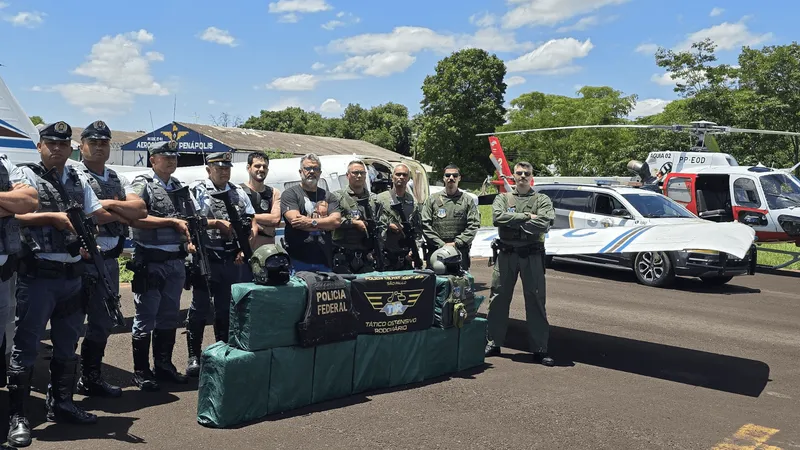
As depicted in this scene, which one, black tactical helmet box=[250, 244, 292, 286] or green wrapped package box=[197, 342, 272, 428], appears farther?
black tactical helmet box=[250, 244, 292, 286]

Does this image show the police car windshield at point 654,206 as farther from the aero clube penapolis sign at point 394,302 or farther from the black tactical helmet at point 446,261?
the aero clube penapolis sign at point 394,302

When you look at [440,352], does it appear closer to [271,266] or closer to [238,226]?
[271,266]

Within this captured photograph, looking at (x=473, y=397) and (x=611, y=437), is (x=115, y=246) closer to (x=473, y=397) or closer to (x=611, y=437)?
(x=473, y=397)

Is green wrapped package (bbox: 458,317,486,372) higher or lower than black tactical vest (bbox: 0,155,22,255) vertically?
lower

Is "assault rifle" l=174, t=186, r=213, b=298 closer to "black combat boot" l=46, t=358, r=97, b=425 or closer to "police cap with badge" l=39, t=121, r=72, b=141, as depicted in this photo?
"police cap with badge" l=39, t=121, r=72, b=141

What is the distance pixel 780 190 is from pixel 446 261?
12.3 m

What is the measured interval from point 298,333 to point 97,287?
1.54m

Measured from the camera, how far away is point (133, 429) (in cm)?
479

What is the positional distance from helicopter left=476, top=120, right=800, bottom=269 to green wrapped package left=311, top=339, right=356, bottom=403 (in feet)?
39.4

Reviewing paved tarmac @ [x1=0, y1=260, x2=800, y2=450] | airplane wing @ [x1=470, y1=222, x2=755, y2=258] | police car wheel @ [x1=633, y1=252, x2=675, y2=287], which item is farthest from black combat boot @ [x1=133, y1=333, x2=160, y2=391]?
police car wheel @ [x1=633, y1=252, x2=675, y2=287]

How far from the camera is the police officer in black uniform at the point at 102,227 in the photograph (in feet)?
16.9

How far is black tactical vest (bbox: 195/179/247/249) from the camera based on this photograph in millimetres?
6148

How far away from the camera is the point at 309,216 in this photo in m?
6.51

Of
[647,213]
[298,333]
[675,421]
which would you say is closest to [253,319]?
[298,333]
